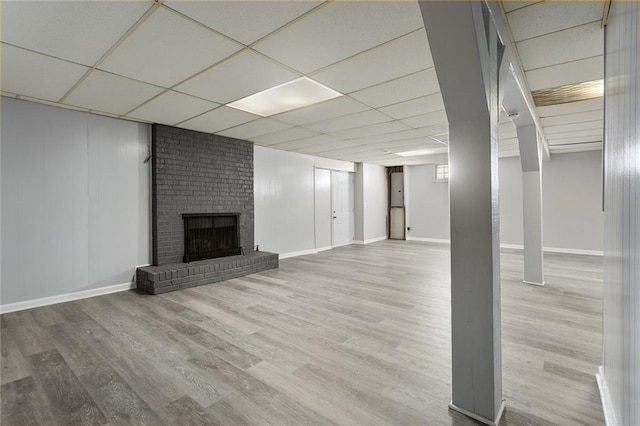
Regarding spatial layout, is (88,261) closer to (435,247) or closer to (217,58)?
(217,58)

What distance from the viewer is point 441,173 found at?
9664 mm

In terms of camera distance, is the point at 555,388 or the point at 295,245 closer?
the point at 555,388

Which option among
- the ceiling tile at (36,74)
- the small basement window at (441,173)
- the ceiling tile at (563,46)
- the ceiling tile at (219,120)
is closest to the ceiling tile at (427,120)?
the ceiling tile at (563,46)

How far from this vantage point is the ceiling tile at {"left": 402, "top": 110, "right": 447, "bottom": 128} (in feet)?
13.9

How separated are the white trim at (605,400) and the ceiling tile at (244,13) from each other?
2917 millimetres

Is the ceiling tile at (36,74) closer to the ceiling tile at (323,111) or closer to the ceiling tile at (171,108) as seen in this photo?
the ceiling tile at (171,108)

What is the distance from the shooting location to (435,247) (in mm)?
8641

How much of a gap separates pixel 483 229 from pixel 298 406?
1567 mm

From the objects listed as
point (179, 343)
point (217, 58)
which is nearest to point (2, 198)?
point (179, 343)

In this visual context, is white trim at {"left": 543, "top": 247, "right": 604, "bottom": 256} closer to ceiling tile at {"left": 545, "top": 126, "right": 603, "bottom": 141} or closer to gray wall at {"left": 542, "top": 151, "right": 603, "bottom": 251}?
gray wall at {"left": 542, "top": 151, "right": 603, "bottom": 251}

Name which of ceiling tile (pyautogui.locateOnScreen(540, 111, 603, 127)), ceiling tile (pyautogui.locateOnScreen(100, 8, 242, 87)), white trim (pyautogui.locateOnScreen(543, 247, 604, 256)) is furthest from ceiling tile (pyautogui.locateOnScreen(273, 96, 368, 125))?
white trim (pyautogui.locateOnScreen(543, 247, 604, 256))

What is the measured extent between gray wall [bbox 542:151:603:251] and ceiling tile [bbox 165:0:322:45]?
8.57 metres

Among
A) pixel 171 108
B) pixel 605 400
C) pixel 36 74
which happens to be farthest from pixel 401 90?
pixel 36 74

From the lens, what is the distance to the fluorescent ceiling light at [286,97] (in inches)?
135
